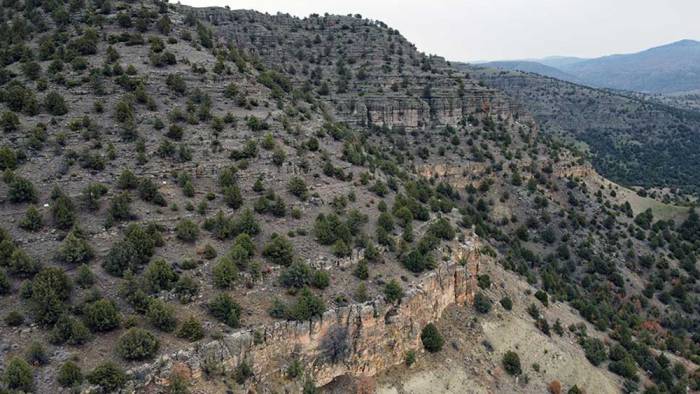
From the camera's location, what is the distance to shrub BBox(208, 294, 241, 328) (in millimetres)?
31328

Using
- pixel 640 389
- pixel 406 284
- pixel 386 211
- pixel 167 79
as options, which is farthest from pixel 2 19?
pixel 640 389

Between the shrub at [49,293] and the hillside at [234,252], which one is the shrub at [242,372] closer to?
the hillside at [234,252]

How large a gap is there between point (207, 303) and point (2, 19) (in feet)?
142

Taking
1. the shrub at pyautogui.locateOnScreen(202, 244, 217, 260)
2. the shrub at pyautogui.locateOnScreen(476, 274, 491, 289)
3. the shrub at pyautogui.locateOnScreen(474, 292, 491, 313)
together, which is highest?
the shrub at pyautogui.locateOnScreen(202, 244, 217, 260)

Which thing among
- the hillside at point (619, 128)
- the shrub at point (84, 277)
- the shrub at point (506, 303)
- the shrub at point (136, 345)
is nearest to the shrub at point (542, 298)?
the shrub at point (506, 303)

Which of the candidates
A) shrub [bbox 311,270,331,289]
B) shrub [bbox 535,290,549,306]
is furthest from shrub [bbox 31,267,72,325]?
shrub [bbox 535,290,549,306]

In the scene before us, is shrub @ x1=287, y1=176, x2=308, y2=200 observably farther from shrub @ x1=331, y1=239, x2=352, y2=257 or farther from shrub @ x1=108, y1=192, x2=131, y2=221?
shrub @ x1=108, y1=192, x2=131, y2=221

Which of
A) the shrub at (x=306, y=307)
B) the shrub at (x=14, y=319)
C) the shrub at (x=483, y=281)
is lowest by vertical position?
the shrub at (x=483, y=281)

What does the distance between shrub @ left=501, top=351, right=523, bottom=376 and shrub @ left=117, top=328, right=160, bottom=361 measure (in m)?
26.2

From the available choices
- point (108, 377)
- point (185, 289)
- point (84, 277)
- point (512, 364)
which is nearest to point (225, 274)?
point (185, 289)

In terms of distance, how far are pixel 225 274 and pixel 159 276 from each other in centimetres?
395

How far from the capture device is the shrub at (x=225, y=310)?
3133 centimetres

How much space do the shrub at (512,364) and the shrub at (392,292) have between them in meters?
10.6

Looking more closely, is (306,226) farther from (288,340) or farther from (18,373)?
(18,373)
